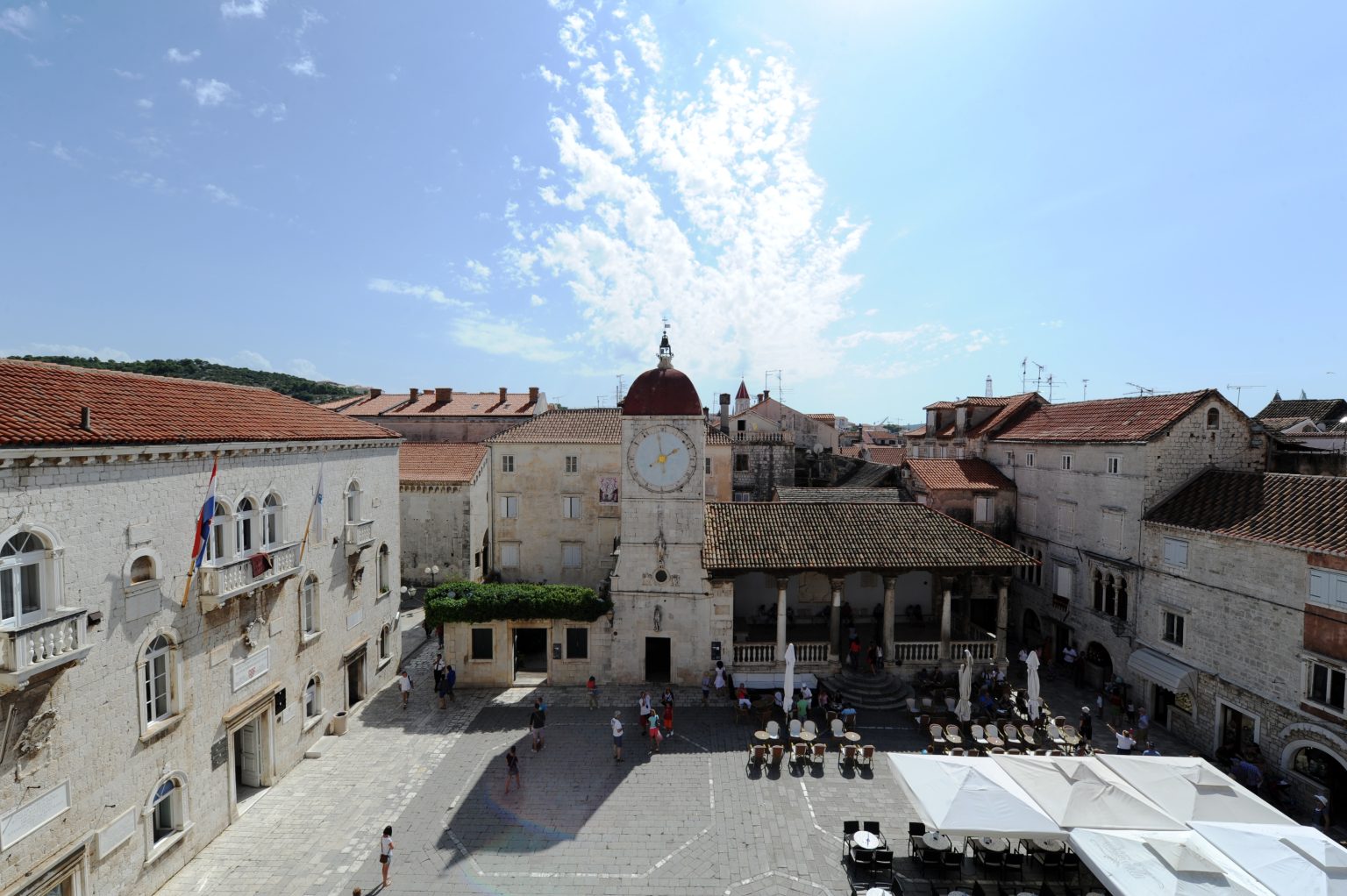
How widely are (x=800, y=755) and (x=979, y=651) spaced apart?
10.5 meters

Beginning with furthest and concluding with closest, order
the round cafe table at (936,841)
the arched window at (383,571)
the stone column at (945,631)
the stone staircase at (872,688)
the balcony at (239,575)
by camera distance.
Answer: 1. the arched window at (383,571)
2. the stone column at (945,631)
3. the stone staircase at (872,688)
4. the balcony at (239,575)
5. the round cafe table at (936,841)

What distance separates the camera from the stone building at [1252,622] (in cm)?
1806

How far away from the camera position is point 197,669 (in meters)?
16.0

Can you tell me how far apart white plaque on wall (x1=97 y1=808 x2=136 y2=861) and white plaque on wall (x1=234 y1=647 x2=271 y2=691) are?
3938 millimetres

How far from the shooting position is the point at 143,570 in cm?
1466

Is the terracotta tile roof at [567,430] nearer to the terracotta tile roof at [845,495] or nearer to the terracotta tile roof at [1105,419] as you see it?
the terracotta tile roof at [845,495]

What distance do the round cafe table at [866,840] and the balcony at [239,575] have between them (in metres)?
17.1

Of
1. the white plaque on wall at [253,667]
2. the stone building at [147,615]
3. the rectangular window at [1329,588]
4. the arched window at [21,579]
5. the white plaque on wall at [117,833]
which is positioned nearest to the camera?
the arched window at [21,579]

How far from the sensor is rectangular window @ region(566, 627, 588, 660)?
26266mm

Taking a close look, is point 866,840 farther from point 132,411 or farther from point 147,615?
point 132,411

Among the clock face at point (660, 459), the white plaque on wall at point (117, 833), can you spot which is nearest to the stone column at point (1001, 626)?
the clock face at point (660, 459)

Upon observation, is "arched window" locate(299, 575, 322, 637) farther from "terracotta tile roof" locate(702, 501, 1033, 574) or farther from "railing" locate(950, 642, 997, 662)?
"railing" locate(950, 642, 997, 662)

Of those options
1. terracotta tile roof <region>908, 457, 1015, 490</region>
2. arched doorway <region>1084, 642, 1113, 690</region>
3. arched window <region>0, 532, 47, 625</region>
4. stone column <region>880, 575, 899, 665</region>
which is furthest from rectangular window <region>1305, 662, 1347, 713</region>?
arched window <region>0, 532, 47, 625</region>

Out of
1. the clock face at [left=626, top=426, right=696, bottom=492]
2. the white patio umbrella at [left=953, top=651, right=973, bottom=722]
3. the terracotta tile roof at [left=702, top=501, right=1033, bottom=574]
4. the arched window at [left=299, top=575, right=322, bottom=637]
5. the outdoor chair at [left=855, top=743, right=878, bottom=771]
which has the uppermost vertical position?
the clock face at [left=626, top=426, right=696, bottom=492]
